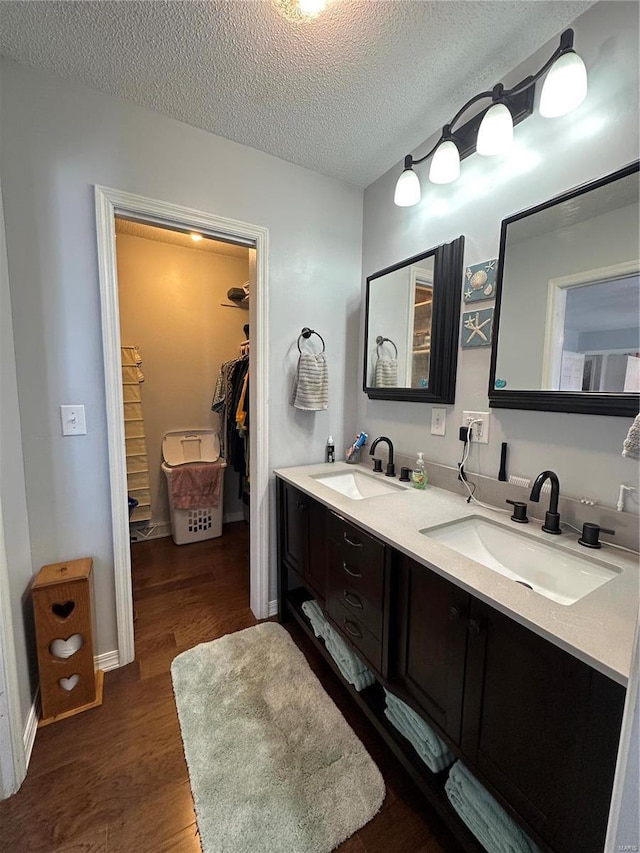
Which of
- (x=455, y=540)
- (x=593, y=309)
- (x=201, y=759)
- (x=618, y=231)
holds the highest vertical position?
(x=618, y=231)

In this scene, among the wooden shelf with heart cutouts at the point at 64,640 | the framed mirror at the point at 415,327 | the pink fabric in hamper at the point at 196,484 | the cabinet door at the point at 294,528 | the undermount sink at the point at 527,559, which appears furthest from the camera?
the pink fabric in hamper at the point at 196,484

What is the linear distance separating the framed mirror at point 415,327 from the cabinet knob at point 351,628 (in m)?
1.04

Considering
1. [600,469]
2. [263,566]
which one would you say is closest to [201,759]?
[263,566]

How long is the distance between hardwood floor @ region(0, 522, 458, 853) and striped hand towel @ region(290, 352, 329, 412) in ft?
4.16

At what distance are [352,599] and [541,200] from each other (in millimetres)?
1632

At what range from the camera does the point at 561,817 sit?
2.29 feet

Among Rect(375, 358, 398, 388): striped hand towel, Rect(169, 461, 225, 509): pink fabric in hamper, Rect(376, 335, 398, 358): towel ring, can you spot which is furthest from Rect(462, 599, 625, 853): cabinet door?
Rect(169, 461, 225, 509): pink fabric in hamper

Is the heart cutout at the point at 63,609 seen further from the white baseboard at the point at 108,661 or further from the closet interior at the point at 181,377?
the closet interior at the point at 181,377

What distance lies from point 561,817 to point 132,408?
3069mm

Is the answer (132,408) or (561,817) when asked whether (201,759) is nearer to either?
(561,817)

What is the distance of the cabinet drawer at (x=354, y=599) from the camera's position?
119 cm

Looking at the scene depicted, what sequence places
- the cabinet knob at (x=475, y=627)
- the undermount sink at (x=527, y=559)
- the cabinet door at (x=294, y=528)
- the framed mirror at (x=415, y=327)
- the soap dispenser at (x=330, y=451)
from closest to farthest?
the cabinet knob at (x=475, y=627) → the undermount sink at (x=527, y=559) → the framed mirror at (x=415, y=327) → the cabinet door at (x=294, y=528) → the soap dispenser at (x=330, y=451)

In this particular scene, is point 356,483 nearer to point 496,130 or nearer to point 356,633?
point 356,633

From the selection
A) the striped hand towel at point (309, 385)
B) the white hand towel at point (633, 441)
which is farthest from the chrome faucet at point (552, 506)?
the striped hand towel at point (309, 385)
